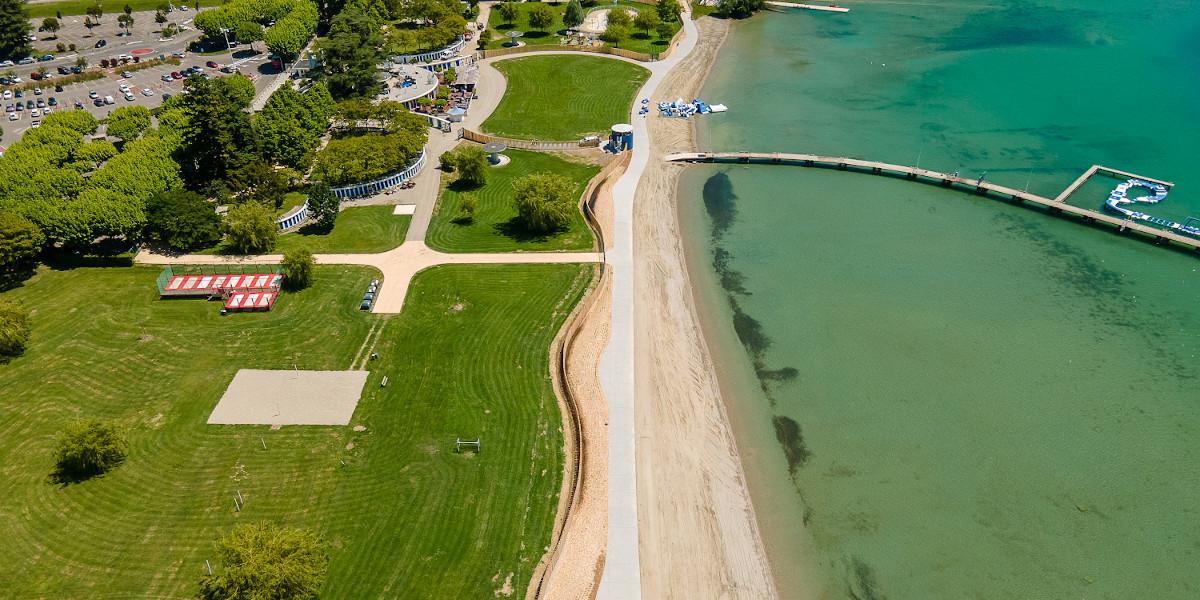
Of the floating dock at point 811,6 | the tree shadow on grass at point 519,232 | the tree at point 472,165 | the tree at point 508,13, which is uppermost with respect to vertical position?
the floating dock at point 811,6

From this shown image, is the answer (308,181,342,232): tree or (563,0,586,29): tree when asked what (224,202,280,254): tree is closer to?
(308,181,342,232): tree

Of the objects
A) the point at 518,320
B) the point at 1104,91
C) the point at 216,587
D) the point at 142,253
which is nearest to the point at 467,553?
the point at 216,587

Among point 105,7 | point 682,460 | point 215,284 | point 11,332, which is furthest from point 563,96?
point 105,7

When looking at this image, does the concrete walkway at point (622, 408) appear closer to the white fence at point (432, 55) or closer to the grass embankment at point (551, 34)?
the grass embankment at point (551, 34)

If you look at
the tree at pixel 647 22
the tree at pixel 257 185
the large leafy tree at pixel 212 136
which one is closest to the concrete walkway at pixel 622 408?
the tree at pixel 257 185

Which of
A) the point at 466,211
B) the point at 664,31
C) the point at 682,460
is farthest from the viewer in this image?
the point at 664,31

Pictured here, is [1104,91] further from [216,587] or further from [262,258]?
[216,587]

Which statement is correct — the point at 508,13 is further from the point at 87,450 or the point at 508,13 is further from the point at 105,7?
the point at 87,450
